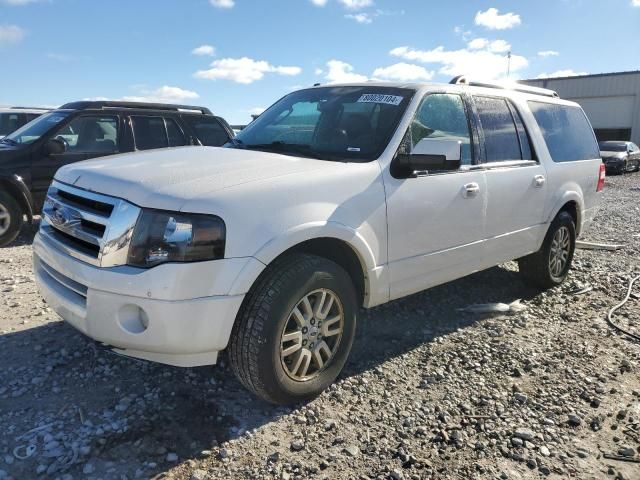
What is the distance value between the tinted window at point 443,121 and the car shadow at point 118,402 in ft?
5.07

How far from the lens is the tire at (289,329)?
Result: 2715mm

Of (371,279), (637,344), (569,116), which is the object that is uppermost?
(569,116)

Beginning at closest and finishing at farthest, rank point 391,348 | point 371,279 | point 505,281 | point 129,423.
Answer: point 129,423
point 371,279
point 391,348
point 505,281

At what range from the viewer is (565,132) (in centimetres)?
530

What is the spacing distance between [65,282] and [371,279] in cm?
177

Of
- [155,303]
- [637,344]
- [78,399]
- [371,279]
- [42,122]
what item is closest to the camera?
[155,303]

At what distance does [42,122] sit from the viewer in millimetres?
7215

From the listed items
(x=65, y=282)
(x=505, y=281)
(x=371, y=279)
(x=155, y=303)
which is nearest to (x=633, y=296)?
(x=505, y=281)

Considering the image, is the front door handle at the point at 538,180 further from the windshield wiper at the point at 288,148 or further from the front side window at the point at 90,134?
the front side window at the point at 90,134

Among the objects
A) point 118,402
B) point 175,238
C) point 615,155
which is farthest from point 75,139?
point 615,155

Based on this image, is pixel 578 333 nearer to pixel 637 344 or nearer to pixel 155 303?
pixel 637 344

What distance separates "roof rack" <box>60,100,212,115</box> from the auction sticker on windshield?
16.0 ft

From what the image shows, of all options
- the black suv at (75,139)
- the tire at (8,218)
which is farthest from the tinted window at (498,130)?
the tire at (8,218)

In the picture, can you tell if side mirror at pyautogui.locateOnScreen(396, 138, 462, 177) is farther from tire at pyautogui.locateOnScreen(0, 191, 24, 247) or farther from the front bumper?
tire at pyautogui.locateOnScreen(0, 191, 24, 247)
